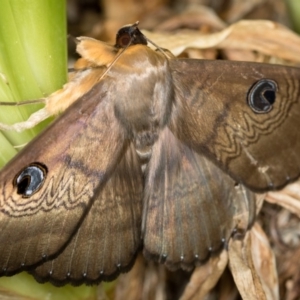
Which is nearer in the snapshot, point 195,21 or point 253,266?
point 253,266

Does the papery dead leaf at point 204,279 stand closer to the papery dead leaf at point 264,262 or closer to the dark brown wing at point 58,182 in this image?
the papery dead leaf at point 264,262

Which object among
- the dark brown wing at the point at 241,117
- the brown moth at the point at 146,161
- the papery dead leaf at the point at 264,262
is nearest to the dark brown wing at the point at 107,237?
the brown moth at the point at 146,161

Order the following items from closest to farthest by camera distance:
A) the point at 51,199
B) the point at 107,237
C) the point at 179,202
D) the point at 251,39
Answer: the point at 51,199, the point at 107,237, the point at 179,202, the point at 251,39

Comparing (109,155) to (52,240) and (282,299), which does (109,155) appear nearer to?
(52,240)

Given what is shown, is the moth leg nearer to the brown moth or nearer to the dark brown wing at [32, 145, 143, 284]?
the brown moth

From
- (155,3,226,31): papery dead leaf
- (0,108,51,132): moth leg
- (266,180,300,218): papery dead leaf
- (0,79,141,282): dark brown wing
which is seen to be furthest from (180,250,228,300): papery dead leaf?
(155,3,226,31): papery dead leaf

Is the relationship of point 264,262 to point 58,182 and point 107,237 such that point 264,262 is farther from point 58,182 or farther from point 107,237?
point 58,182

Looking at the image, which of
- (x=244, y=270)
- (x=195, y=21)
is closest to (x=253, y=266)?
(x=244, y=270)

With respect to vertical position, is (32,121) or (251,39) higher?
(32,121)
